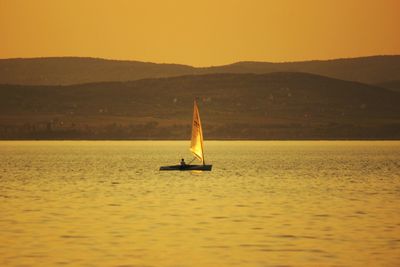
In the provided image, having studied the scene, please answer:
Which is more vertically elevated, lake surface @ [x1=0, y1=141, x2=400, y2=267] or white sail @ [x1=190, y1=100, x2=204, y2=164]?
white sail @ [x1=190, y1=100, x2=204, y2=164]

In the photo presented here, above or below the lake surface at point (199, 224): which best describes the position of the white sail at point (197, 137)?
above

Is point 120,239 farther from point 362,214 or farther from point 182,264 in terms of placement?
point 362,214

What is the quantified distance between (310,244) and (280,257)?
159 inches

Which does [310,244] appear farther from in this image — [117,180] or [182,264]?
[117,180]

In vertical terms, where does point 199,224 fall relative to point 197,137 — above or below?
below

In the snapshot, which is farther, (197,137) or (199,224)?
(197,137)

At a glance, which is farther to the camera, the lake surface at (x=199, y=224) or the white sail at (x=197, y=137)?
the white sail at (x=197, y=137)

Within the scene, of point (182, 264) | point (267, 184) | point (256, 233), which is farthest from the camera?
point (267, 184)

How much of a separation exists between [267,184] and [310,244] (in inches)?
1750

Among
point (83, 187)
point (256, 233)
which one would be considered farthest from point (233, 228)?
point (83, 187)

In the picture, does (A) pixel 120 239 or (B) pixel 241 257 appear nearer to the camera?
(B) pixel 241 257

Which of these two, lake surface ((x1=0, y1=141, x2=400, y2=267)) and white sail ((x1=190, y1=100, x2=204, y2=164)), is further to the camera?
white sail ((x1=190, y1=100, x2=204, y2=164))

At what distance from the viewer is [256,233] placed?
44031 mm

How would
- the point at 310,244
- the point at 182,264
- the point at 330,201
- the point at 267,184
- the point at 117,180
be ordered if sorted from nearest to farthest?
the point at 182,264 < the point at 310,244 < the point at 330,201 < the point at 267,184 < the point at 117,180
